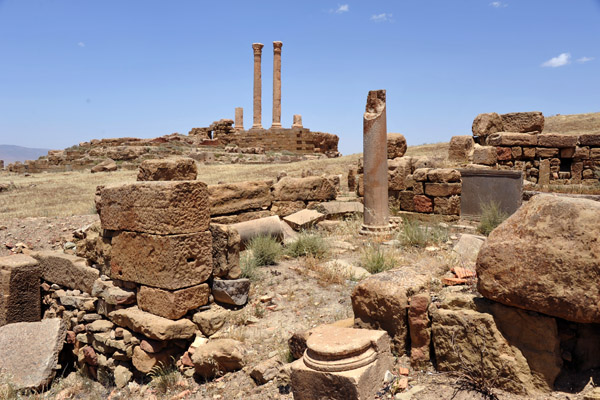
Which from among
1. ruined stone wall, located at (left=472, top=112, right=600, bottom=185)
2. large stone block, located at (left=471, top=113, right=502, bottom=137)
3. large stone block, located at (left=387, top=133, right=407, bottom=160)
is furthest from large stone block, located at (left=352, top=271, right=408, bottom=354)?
large stone block, located at (left=471, top=113, right=502, bottom=137)

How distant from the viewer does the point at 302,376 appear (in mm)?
3320

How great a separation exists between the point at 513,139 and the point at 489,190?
495cm

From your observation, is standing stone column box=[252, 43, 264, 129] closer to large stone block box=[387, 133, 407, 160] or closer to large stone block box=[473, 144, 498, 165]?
large stone block box=[473, 144, 498, 165]

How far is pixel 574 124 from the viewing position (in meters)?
27.3

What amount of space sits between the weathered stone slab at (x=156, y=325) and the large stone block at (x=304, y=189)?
484cm

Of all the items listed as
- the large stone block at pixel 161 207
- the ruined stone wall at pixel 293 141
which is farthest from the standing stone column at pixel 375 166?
the ruined stone wall at pixel 293 141

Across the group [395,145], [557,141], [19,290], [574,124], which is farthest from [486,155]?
[574,124]

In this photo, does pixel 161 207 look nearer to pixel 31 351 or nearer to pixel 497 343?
pixel 31 351

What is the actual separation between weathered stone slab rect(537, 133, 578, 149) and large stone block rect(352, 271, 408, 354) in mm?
10857

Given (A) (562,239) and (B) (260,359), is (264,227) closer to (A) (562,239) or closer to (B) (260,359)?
(B) (260,359)

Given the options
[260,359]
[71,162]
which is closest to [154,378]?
[260,359]

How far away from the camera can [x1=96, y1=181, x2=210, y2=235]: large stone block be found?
187 inches

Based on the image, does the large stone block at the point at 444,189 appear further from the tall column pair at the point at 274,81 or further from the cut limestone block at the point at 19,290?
the tall column pair at the point at 274,81

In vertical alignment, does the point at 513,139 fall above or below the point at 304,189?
above
